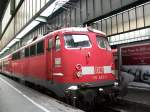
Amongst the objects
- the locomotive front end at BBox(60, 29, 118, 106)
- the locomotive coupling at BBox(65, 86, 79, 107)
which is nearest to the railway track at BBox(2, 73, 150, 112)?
the locomotive front end at BBox(60, 29, 118, 106)

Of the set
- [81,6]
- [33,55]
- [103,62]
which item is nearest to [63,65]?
[103,62]

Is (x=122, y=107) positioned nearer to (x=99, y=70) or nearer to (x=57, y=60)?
(x=99, y=70)

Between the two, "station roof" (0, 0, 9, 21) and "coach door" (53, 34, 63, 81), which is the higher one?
"station roof" (0, 0, 9, 21)

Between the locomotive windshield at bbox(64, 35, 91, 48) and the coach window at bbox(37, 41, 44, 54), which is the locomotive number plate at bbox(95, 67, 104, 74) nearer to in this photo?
the locomotive windshield at bbox(64, 35, 91, 48)

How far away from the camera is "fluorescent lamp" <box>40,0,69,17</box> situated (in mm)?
21837

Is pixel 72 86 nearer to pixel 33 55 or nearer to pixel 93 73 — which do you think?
pixel 93 73

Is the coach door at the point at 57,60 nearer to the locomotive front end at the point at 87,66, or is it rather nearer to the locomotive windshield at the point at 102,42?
the locomotive front end at the point at 87,66

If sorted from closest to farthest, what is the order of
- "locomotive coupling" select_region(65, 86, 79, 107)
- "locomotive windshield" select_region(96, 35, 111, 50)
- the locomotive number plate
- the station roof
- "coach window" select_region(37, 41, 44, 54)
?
1. "locomotive coupling" select_region(65, 86, 79, 107)
2. the locomotive number plate
3. "locomotive windshield" select_region(96, 35, 111, 50)
4. "coach window" select_region(37, 41, 44, 54)
5. the station roof

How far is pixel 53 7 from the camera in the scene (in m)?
24.1

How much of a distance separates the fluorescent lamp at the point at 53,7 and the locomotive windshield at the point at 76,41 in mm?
9597

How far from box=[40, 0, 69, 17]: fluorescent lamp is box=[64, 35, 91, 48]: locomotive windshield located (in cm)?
960

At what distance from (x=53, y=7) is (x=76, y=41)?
42.8 feet

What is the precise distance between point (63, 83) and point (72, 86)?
0.42 m

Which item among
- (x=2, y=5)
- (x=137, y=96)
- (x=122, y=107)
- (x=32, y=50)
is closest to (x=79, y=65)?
(x=122, y=107)
